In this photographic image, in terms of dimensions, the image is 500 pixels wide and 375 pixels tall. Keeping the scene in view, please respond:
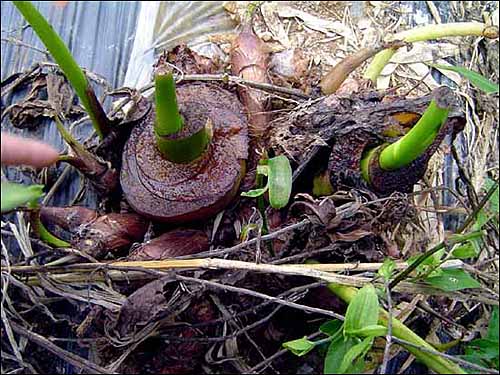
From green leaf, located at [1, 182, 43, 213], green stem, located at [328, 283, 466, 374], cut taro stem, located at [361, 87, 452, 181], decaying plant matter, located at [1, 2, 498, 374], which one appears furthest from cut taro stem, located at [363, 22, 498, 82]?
green leaf, located at [1, 182, 43, 213]

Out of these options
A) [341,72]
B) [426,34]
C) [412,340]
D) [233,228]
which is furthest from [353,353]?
[426,34]

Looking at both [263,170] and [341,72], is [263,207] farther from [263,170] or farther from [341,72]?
[341,72]

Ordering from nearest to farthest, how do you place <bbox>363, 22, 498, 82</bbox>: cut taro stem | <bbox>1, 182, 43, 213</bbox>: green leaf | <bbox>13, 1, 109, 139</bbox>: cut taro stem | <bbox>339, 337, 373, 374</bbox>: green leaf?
1. <bbox>1, 182, 43, 213</bbox>: green leaf
2. <bbox>339, 337, 373, 374</bbox>: green leaf
3. <bbox>13, 1, 109, 139</bbox>: cut taro stem
4. <bbox>363, 22, 498, 82</bbox>: cut taro stem

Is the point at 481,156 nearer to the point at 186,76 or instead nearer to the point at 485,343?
the point at 485,343

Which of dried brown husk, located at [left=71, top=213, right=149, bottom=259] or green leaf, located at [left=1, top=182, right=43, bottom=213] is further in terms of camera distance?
dried brown husk, located at [left=71, top=213, right=149, bottom=259]

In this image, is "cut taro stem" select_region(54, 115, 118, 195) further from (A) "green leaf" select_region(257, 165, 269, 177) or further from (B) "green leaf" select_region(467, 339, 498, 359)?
(B) "green leaf" select_region(467, 339, 498, 359)

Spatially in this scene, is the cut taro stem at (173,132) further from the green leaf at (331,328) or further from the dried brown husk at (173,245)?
the green leaf at (331,328)

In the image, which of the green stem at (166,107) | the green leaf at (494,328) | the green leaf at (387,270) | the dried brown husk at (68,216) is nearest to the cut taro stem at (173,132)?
the green stem at (166,107)
